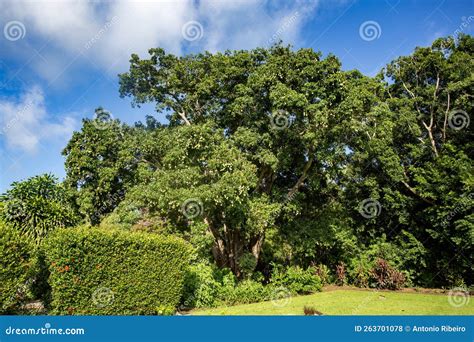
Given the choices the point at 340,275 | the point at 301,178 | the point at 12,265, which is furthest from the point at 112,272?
the point at 340,275

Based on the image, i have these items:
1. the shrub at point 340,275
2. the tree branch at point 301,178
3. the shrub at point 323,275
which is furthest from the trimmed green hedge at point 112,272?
the shrub at point 340,275

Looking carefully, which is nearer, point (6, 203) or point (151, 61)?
point (6, 203)

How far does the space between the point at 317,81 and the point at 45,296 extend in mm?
13653

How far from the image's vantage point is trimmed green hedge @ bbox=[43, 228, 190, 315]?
932cm

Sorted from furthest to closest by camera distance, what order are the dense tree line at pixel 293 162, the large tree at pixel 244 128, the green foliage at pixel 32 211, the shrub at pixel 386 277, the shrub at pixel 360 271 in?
the shrub at pixel 360 271 < the shrub at pixel 386 277 < the dense tree line at pixel 293 162 < the large tree at pixel 244 128 < the green foliage at pixel 32 211

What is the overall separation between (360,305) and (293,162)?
8.54 meters

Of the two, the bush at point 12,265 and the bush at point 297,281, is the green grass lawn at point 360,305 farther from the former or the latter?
the bush at point 12,265

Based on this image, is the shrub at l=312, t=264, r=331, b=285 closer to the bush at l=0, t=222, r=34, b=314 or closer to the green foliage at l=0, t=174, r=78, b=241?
the green foliage at l=0, t=174, r=78, b=241

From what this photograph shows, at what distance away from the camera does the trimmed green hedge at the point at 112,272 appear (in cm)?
932

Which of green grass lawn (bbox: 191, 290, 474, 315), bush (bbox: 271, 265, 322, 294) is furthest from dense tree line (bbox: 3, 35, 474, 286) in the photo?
green grass lawn (bbox: 191, 290, 474, 315)

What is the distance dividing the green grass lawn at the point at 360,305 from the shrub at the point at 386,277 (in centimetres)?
167

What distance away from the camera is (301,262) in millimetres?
21641

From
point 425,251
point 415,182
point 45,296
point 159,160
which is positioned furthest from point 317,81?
point 45,296

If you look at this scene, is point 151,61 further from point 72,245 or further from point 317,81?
point 72,245
